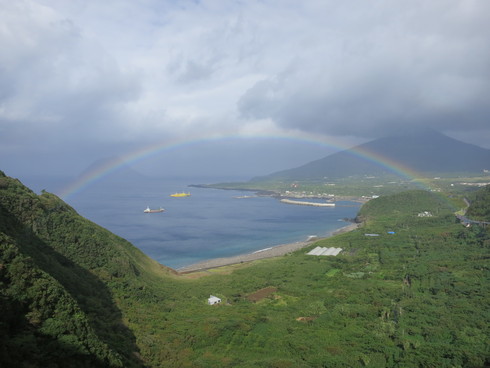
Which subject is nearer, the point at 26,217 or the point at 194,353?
the point at 194,353

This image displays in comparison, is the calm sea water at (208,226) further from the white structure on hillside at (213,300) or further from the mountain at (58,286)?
the mountain at (58,286)

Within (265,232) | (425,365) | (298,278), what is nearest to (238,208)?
(265,232)

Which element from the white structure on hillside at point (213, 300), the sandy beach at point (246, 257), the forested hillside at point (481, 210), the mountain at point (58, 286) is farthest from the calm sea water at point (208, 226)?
the forested hillside at point (481, 210)

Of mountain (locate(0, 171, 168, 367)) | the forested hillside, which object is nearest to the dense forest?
mountain (locate(0, 171, 168, 367))

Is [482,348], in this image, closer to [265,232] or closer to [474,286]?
[474,286]

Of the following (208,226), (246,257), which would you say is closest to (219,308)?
(246,257)

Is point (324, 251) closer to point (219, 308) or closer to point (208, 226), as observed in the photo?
point (219, 308)

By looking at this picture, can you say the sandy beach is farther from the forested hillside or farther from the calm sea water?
the forested hillside

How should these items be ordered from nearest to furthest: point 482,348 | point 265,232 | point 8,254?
point 8,254, point 482,348, point 265,232
